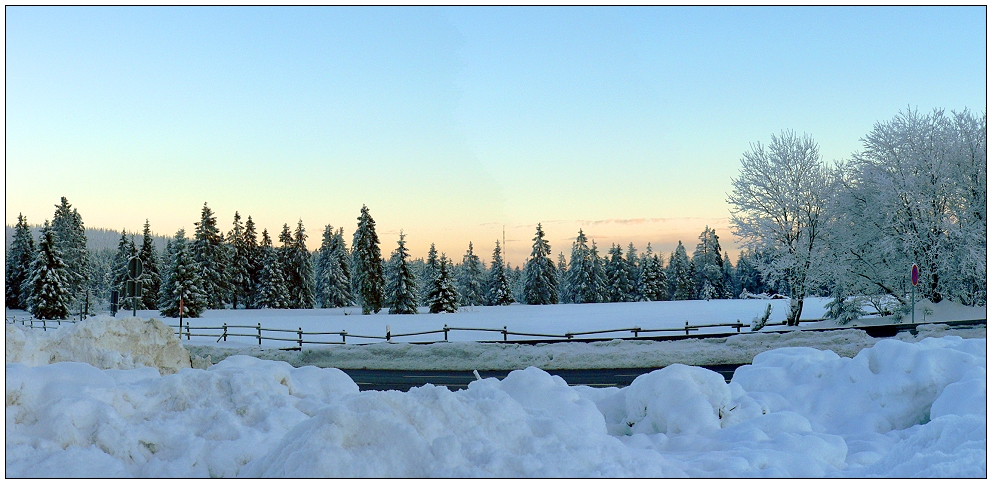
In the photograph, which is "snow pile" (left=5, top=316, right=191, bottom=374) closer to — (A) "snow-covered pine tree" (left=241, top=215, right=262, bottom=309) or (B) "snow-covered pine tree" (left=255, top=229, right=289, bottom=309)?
(B) "snow-covered pine tree" (left=255, top=229, right=289, bottom=309)

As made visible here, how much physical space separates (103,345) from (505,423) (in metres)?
8.41

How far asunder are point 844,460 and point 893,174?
89.1 ft

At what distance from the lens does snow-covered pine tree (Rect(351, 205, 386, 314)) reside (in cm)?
5362

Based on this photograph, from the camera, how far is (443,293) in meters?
54.1

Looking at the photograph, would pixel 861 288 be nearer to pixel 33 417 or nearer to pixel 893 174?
pixel 893 174

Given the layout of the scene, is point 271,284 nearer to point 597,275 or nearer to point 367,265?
point 367,265

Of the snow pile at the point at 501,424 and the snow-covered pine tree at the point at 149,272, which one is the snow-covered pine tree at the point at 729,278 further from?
the snow pile at the point at 501,424

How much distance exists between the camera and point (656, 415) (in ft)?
27.2

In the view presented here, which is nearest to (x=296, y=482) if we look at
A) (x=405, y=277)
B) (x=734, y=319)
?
(x=734, y=319)

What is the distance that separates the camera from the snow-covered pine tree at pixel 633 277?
72.5m

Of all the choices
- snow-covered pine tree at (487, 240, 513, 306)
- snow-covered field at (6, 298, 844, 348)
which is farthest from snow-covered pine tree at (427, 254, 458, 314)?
snow-covered pine tree at (487, 240, 513, 306)

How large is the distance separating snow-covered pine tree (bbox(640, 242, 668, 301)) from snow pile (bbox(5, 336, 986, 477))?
6307cm

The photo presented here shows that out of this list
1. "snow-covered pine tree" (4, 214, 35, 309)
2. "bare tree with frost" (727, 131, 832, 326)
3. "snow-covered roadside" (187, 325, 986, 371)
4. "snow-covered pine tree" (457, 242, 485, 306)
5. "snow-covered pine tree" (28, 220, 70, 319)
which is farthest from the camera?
"snow-covered pine tree" (457, 242, 485, 306)

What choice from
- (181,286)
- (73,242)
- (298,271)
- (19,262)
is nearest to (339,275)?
(298,271)
